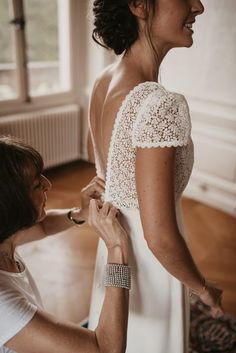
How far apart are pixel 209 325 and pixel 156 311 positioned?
105 centimetres

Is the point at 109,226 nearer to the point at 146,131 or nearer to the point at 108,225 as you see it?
the point at 108,225

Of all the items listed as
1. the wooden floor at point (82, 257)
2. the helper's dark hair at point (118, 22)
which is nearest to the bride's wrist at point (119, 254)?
the helper's dark hair at point (118, 22)

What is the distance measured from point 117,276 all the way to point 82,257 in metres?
1.69

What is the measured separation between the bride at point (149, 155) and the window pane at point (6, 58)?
2.70m

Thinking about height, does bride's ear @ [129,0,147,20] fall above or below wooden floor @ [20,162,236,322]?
above

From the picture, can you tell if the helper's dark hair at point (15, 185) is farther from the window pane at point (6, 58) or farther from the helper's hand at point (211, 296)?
the window pane at point (6, 58)

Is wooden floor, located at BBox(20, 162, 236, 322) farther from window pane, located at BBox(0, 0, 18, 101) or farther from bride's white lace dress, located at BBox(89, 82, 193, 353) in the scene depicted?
window pane, located at BBox(0, 0, 18, 101)

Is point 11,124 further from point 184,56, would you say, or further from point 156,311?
point 156,311

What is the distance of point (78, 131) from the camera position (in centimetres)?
404

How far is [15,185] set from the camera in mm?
741

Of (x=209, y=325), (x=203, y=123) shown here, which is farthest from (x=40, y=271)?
(x=203, y=123)

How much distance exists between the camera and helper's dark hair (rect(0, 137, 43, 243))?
731mm

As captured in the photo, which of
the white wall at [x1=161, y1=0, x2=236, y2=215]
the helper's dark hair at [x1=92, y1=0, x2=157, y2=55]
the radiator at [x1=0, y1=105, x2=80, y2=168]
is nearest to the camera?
the helper's dark hair at [x1=92, y1=0, x2=157, y2=55]

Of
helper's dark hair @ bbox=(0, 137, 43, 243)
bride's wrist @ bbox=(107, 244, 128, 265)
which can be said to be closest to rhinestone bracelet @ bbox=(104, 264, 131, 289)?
bride's wrist @ bbox=(107, 244, 128, 265)
